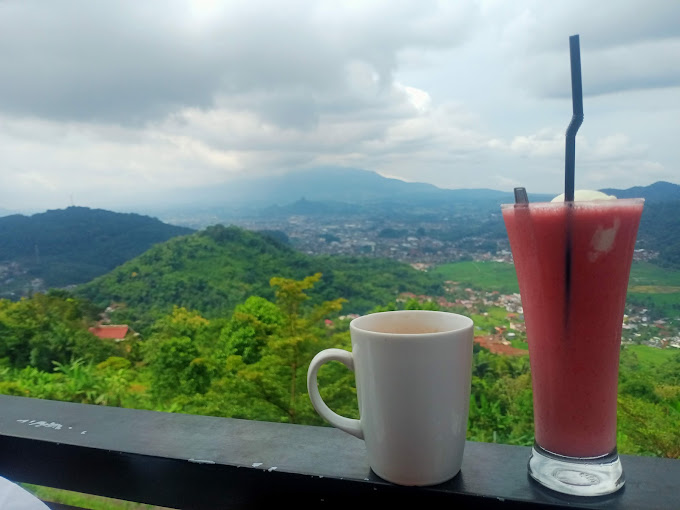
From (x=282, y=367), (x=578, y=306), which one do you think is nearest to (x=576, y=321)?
(x=578, y=306)

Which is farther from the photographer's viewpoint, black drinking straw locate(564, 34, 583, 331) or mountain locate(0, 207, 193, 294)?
mountain locate(0, 207, 193, 294)

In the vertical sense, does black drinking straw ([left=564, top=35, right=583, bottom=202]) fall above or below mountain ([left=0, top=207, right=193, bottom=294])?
above

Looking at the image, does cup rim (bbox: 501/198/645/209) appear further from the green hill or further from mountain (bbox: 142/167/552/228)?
mountain (bbox: 142/167/552/228)

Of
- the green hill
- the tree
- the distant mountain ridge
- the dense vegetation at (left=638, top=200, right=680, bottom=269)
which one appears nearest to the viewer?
the dense vegetation at (left=638, top=200, right=680, bottom=269)

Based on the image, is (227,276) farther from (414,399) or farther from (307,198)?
(414,399)

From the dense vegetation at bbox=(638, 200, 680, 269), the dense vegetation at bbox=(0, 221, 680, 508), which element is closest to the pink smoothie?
the dense vegetation at bbox=(0, 221, 680, 508)

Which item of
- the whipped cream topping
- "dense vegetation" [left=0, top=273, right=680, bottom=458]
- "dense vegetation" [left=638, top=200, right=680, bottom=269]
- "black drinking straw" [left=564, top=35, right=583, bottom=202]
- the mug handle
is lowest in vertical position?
"dense vegetation" [left=0, top=273, right=680, bottom=458]

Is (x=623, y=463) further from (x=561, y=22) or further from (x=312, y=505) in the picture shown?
(x=561, y=22)
